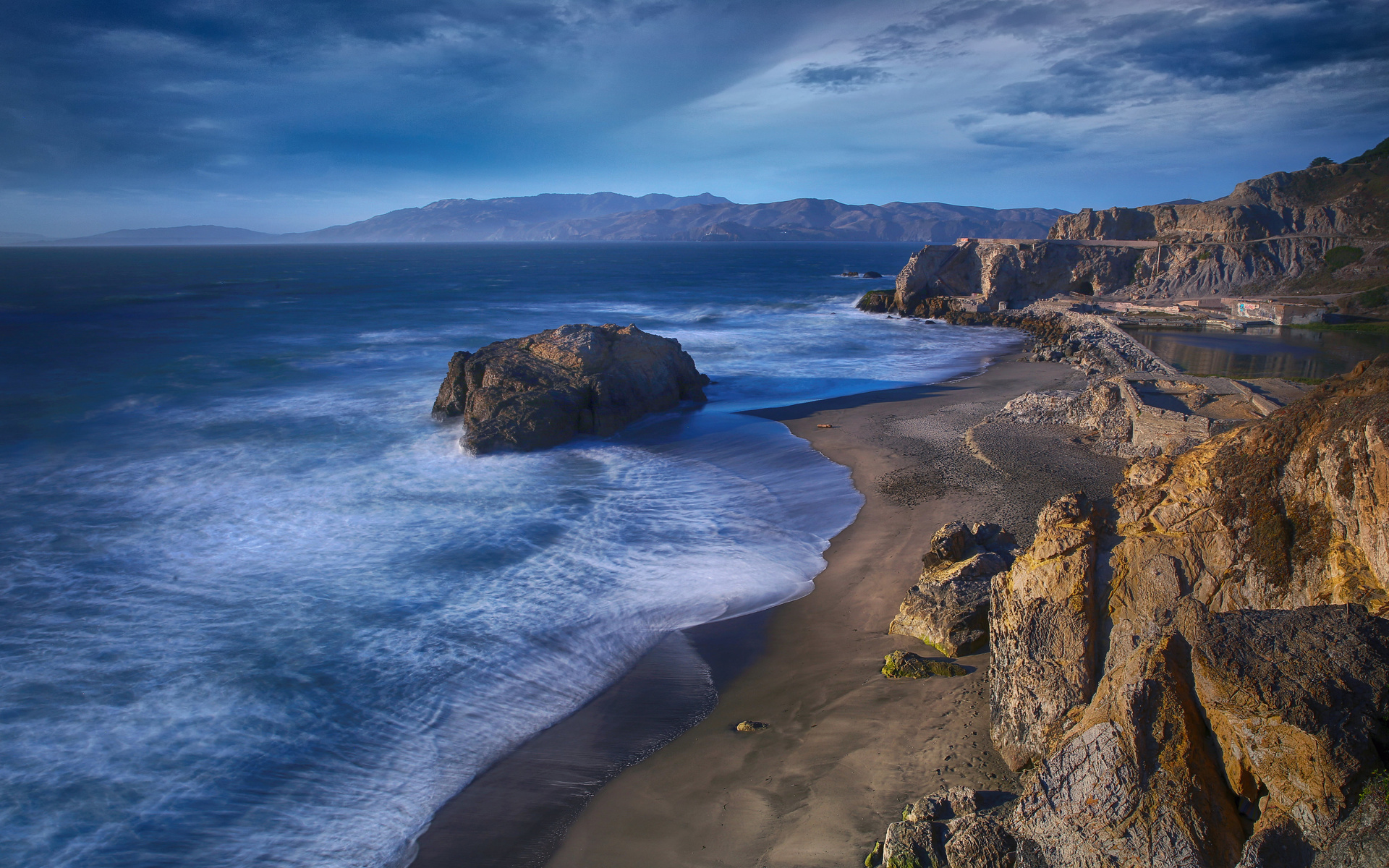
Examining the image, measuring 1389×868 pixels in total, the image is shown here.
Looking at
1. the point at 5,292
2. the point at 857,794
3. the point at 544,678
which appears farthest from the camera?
the point at 5,292

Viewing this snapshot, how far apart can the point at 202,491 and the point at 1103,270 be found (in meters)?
50.2

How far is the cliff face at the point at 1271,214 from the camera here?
1762 inches

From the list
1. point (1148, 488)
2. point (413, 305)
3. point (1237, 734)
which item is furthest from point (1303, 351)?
point (413, 305)

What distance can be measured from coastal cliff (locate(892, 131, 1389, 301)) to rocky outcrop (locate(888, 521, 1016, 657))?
39102mm

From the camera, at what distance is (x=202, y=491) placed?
48.5 feet

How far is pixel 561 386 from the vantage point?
1930cm

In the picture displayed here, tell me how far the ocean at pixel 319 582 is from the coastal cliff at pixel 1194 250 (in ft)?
75.3

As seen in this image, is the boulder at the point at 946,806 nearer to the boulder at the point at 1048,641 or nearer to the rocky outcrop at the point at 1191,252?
the boulder at the point at 1048,641

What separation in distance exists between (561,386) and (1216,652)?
16.8m

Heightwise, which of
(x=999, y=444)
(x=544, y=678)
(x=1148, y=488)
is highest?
(x=1148, y=488)

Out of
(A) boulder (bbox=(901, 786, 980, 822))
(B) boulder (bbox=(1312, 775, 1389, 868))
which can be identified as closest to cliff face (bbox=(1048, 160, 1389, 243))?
(A) boulder (bbox=(901, 786, 980, 822))

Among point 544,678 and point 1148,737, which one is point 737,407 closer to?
point 544,678

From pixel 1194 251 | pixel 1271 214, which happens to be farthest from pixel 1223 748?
pixel 1271 214

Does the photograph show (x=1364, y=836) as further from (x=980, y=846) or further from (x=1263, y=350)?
(x=1263, y=350)
